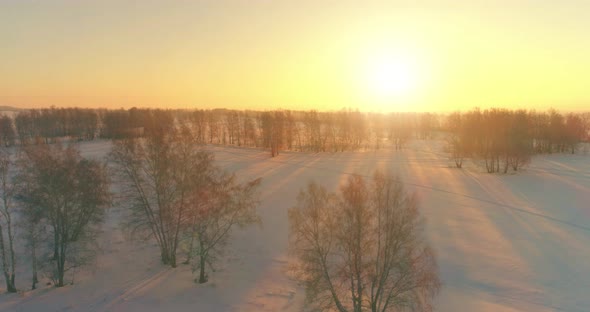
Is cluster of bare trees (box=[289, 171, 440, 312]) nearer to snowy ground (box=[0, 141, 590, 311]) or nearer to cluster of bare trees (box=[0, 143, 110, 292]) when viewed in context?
snowy ground (box=[0, 141, 590, 311])

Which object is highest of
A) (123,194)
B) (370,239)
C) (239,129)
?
(239,129)

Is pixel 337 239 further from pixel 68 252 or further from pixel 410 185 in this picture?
pixel 410 185

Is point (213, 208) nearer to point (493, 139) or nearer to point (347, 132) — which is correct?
point (493, 139)

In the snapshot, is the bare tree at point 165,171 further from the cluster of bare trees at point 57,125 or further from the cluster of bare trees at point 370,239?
the cluster of bare trees at point 57,125

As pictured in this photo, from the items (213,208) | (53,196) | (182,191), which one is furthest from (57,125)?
(213,208)

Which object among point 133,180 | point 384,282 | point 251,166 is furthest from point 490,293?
point 251,166

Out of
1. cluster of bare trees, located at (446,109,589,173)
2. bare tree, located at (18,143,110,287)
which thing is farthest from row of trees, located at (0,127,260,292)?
cluster of bare trees, located at (446,109,589,173)

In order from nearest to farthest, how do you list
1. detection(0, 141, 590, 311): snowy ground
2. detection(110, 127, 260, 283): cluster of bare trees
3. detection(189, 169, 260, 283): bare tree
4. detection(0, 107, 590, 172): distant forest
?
detection(0, 141, 590, 311): snowy ground
detection(189, 169, 260, 283): bare tree
detection(110, 127, 260, 283): cluster of bare trees
detection(0, 107, 590, 172): distant forest

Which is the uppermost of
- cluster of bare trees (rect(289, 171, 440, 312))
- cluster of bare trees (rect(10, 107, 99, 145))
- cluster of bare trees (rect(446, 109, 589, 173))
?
cluster of bare trees (rect(10, 107, 99, 145))
